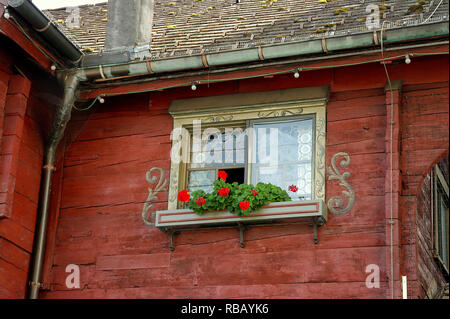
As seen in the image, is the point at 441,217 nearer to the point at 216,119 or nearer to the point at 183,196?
the point at 216,119

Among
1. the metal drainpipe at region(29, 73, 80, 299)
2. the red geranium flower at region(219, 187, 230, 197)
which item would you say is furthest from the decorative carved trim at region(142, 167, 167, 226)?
the metal drainpipe at region(29, 73, 80, 299)

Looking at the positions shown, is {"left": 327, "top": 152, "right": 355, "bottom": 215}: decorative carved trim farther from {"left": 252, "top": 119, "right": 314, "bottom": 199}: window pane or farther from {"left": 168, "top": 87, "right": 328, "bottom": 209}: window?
{"left": 252, "top": 119, "right": 314, "bottom": 199}: window pane

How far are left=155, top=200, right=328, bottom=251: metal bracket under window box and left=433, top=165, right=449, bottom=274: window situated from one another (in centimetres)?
345

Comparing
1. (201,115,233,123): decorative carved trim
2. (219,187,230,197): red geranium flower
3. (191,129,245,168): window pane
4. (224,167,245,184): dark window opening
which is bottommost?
(219,187,230,197): red geranium flower

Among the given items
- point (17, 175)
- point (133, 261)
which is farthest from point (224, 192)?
point (17, 175)

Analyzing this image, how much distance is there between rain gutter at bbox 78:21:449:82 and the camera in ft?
29.3

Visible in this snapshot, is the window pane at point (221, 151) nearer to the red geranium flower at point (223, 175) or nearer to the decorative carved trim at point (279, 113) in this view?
the decorative carved trim at point (279, 113)

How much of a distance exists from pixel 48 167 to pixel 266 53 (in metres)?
2.90

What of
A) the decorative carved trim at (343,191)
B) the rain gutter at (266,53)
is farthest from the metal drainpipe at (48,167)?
the decorative carved trim at (343,191)

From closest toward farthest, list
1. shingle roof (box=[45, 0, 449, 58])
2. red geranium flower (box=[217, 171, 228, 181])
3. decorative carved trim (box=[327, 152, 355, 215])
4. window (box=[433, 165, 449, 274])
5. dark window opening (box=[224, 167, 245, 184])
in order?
decorative carved trim (box=[327, 152, 355, 215]), red geranium flower (box=[217, 171, 228, 181]), shingle roof (box=[45, 0, 449, 58]), dark window opening (box=[224, 167, 245, 184]), window (box=[433, 165, 449, 274])

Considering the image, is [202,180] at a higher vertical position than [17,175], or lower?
higher

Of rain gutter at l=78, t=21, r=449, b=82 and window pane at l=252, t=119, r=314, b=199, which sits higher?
rain gutter at l=78, t=21, r=449, b=82

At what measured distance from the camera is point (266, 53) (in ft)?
31.0
